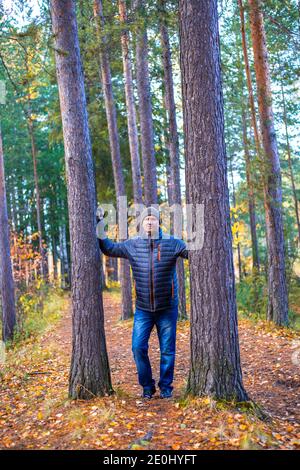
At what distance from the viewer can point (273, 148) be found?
10680 millimetres

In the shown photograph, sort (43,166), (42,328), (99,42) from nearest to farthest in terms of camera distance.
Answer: (99,42) → (42,328) → (43,166)

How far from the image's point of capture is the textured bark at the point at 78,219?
6016 mm

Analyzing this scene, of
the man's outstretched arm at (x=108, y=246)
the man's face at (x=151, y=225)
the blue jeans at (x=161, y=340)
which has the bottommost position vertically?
the blue jeans at (x=161, y=340)

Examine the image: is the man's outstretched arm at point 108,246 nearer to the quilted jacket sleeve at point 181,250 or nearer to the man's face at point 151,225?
the man's face at point 151,225

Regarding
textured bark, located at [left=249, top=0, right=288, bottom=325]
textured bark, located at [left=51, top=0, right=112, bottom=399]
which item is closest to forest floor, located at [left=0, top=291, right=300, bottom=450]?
textured bark, located at [left=51, top=0, right=112, bottom=399]

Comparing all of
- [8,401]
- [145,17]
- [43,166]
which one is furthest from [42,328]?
[43,166]

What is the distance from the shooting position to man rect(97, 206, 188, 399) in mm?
6148

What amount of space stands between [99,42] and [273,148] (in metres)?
4.56

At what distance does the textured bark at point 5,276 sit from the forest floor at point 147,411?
3221 mm

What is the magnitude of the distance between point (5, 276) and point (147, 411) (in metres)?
7.70

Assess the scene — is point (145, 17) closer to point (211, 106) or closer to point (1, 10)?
point (1, 10)

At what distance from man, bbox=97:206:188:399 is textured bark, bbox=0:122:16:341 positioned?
21.4ft

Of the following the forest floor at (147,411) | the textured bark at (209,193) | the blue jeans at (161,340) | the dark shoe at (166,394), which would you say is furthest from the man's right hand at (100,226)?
the dark shoe at (166,394)

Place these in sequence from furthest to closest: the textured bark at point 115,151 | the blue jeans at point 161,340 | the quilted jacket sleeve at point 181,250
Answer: the textured bark at point 115,151
the blue jeans at point 161,340
the quilted jacket sleeve at point 181,250
